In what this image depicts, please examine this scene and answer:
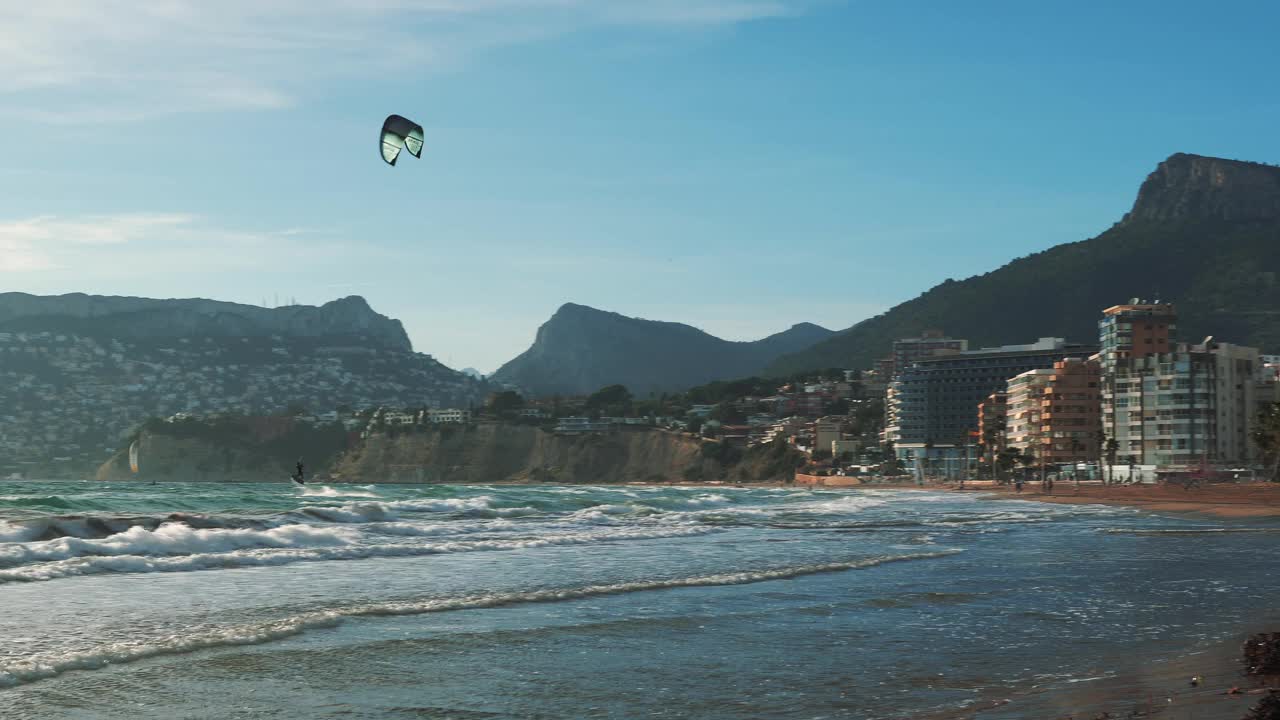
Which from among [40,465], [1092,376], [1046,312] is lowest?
[40,465]

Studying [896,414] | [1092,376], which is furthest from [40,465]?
[1092,376]

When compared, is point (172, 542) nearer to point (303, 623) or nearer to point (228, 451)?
point (303, 623)

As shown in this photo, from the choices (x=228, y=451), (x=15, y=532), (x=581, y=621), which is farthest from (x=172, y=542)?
(x=228, y=451)

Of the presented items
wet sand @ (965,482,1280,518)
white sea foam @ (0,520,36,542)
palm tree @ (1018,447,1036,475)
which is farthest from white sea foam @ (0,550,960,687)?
palm tree @ (1018,447,1036,475)

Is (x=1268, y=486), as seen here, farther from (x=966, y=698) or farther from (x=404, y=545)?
(x=966, y=698)

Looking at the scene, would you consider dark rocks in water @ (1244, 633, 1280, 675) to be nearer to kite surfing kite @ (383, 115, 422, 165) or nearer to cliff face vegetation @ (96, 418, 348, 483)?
kite surfing kite @ (383, 115, 422, 165)

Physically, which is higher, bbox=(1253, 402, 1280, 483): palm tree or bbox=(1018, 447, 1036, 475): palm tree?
bbox=(1253, 402, 1280, 483): palm tree
